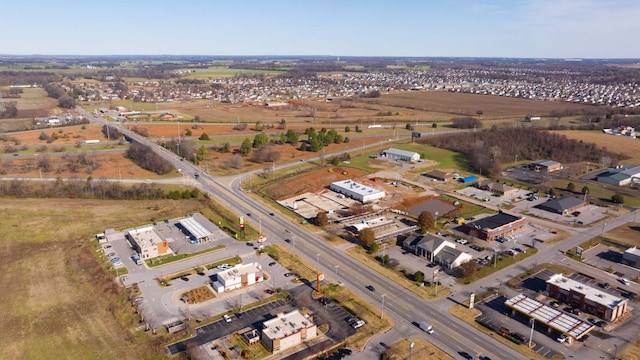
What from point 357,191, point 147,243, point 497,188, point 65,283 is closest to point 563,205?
point 497,188

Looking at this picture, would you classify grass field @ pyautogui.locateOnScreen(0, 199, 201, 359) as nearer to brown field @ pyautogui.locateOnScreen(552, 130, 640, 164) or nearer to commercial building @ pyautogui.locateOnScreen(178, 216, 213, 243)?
commercial building @ pyautogui.locateOnScreen(178, 216, 213, 243)

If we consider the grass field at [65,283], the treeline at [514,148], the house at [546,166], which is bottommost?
the grass field at [65,283]

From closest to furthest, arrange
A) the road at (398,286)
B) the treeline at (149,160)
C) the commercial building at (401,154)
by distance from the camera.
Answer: the road at (398,286)
the treeline at (149,160)
the commercial building at (401,154)

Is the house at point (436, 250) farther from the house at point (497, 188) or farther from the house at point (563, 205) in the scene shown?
the house at point (497, 188)

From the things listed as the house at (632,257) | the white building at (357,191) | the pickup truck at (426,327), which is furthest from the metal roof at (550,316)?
A: the white building at (357,191)

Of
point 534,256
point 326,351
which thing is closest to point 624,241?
point 534,256

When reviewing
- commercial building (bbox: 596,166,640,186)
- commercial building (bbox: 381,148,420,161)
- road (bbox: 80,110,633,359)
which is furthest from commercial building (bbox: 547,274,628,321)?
commercial building (bbox: 381,148,420,161)

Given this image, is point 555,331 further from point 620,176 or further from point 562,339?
point 620,176
